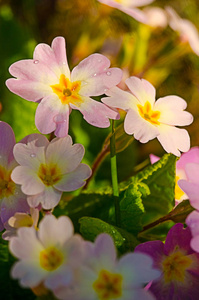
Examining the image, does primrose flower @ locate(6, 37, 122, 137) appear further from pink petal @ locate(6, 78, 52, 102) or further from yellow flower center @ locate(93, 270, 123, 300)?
yellow flower center @ locate(93, 270, 123, 300)

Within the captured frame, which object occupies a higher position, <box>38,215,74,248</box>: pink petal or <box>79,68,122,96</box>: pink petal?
<box>79,68,122,96</box>: pink petal

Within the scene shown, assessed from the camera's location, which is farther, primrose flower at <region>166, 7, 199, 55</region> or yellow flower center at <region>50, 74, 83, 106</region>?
primrose flower at <region>166, 7, 199, 55</region>

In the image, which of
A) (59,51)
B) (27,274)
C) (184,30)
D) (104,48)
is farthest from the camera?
(104,48)

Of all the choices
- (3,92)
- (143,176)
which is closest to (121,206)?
(143,176)

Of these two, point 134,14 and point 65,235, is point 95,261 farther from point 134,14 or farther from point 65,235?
point 134,14

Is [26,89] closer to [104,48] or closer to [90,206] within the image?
[90,206]

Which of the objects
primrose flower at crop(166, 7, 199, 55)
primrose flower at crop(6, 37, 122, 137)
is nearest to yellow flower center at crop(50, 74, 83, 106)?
primrose flower at crop(6, 37, 122, 137)

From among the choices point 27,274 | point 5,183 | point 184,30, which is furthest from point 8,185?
point 184,30
